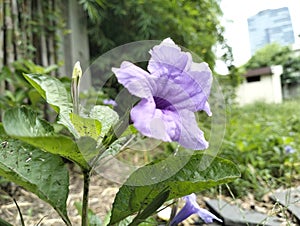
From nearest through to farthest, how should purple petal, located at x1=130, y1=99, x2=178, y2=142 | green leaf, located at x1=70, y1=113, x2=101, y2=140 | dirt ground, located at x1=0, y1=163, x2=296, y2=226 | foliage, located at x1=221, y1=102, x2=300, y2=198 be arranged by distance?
purple petal, located at x1=130, y1=99, x2=178, y2=142 < green leaf, located at x1=70, y1=113, x2=101, y2=140 < dirt ground, located at x1=0, y1=163, x2=296, y2=226 < foliage, located at x1=221, y1=102, x2=300, y2=198

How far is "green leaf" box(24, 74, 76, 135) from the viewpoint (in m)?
0.52

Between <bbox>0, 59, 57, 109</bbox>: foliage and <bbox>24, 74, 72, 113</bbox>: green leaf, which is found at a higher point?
<bbox>0, 59, 57, 109</bbox>: foliage

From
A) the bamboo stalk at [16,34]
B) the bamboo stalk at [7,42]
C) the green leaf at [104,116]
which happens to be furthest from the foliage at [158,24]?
the green leaf at [104,116]

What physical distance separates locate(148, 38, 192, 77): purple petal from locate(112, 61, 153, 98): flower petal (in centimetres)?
3

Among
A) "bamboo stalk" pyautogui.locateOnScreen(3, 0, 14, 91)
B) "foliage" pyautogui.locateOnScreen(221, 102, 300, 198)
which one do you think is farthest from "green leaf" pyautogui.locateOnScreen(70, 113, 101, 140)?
"bamboo stalk" pyautogui.locateOnScreen(3, 0, 14, 91)

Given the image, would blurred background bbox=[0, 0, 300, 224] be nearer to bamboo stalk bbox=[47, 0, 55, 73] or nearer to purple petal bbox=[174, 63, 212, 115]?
bamboo stalk bbox=[47, 0, 55, 73]

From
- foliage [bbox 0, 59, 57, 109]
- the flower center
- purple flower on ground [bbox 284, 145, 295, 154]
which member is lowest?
purple flower on ground [bbox 284, 145, 295, 154]

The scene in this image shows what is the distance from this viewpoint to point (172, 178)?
1.61 ft

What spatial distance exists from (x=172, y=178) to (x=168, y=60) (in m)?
0.17

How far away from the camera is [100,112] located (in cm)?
57

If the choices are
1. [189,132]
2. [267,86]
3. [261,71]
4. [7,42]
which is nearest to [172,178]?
[189,132]

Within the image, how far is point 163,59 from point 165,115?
81 mm

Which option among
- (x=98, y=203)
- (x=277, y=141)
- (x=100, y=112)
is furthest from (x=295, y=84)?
(x=100, y=112)

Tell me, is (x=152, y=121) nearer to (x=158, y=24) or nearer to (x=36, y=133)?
(x=36, y=133)
